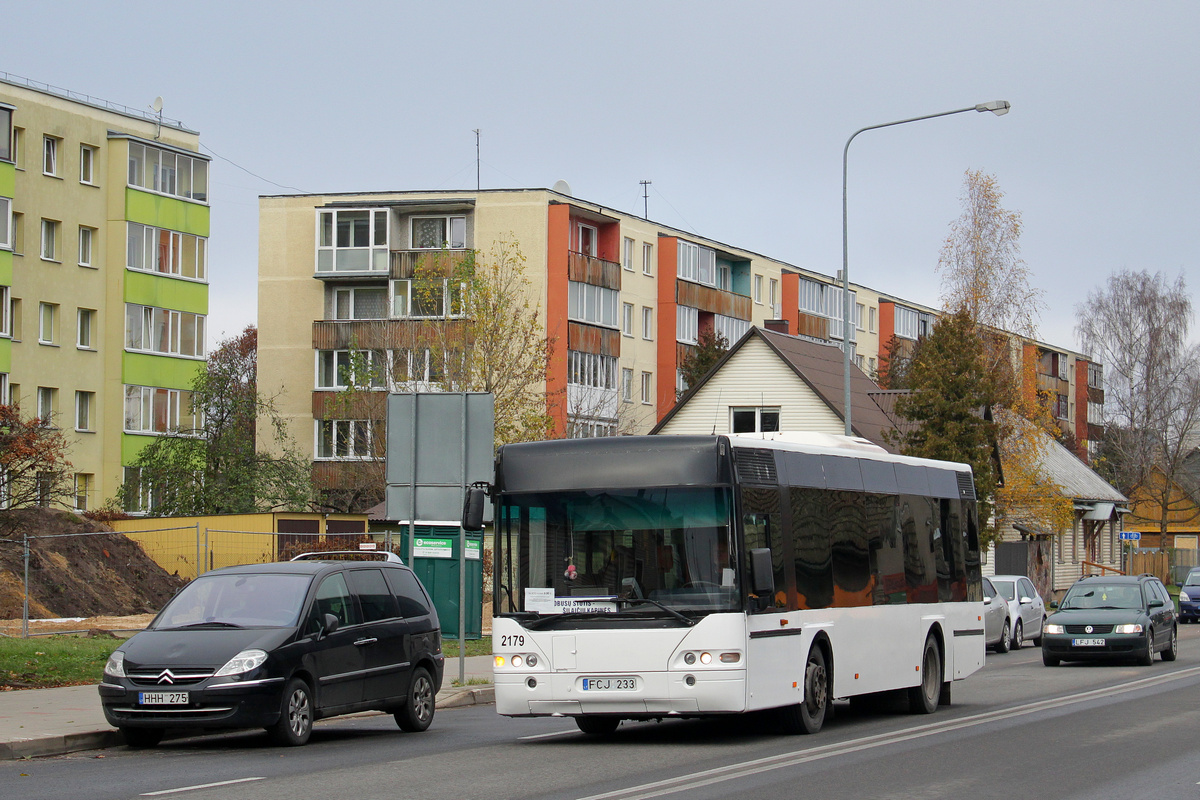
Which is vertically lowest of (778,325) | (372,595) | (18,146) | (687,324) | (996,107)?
(372,595)

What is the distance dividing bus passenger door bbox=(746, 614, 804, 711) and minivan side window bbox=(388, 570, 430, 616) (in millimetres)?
4200

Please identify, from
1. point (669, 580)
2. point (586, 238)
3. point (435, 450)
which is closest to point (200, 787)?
point (669, 580)

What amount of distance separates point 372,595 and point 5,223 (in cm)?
4331

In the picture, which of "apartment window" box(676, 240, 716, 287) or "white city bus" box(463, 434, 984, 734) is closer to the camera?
Answer: "white city bus" box(463, 434, 984, 734)

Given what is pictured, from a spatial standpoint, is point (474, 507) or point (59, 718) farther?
point (59, 718)

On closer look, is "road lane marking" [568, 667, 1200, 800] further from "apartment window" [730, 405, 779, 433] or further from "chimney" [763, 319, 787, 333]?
"chimney" [763, 319, 787, 333]

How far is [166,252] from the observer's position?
2418 inches

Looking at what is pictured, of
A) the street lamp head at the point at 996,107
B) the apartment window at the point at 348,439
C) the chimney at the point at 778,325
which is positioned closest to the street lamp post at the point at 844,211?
the street lamp head at the point at 996,107

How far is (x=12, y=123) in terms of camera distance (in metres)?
55.2

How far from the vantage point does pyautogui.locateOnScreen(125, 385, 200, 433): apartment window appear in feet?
196

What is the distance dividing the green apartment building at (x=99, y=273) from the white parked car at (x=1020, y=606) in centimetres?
3167

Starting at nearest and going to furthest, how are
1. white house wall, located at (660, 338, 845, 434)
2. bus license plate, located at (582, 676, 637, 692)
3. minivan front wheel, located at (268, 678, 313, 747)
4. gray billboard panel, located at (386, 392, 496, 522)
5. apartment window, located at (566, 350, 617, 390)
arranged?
bus license plate, located at (582, 676, 637, 692) < minivan front wheel, located at (268, 678, 313, 747) < gray billboard panel, located at (386, 392, 496, 522) < white house wall, located at (660, 338, 845, 434) < apartment window, located at (566, 350, 617, 390)

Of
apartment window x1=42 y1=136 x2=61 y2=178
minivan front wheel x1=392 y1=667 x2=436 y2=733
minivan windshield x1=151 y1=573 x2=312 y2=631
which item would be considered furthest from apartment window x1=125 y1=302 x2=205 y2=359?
minivan windshield x1=151 y1=573 x2=312 y2=631

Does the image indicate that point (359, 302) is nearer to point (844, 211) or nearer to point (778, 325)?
point (778, 325)
